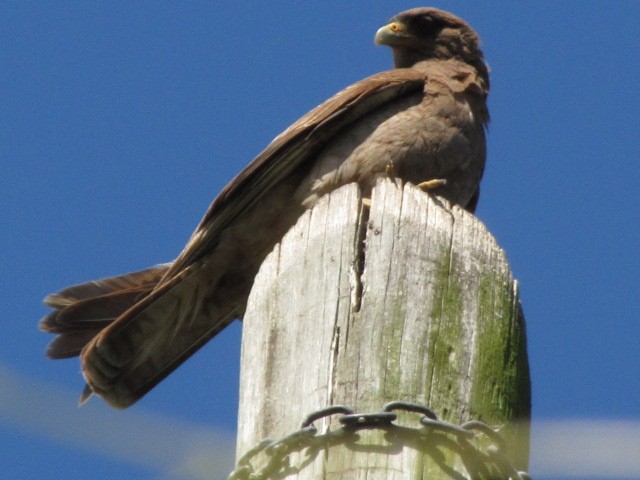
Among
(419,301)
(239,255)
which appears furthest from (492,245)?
(239,255)

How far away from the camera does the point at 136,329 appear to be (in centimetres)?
523

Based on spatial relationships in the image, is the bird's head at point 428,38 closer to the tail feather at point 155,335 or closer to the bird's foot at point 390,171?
the bird's foot at point 390,171

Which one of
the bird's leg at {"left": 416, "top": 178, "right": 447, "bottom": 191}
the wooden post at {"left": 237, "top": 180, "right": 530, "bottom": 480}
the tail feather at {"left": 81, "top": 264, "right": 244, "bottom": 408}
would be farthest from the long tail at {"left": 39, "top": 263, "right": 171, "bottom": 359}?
the wooden post at {"left": 237, "top": 180, "right": 530, "bottom": 480}

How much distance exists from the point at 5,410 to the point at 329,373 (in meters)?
1.23

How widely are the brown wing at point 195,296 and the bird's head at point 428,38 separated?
151cm

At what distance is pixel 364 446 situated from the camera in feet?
7.97

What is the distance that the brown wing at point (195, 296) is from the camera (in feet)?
16.7

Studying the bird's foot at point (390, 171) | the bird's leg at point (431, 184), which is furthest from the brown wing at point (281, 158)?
the bird's leg at point (431, 184)

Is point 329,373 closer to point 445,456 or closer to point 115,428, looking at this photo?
point 445,456

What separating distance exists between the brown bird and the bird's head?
1277 millimetres

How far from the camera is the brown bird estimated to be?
5172 millimetres

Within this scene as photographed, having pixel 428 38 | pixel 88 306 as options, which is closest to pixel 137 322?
pixel 88 306

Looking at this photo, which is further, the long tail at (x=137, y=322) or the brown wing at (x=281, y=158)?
the brown wing at (x=281, y=158)

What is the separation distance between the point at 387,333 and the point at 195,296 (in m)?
2.91
